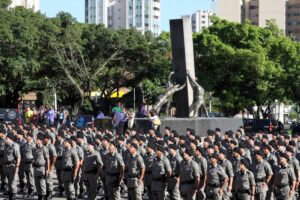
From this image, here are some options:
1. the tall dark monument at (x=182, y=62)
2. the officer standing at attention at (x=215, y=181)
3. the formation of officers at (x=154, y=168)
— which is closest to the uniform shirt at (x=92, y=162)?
the formation of officers at (x=154, y=168)

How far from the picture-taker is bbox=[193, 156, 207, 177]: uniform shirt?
1411 cm

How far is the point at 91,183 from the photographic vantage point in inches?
613

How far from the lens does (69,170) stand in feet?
52.6

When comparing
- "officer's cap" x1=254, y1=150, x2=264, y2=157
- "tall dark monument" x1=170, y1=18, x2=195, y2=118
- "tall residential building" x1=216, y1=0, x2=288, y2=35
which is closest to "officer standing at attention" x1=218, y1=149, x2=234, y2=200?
"officer's cap" x1=254, y1=150, x2=264, y2=157

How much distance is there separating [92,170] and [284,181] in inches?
168

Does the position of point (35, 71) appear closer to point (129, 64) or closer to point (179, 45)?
point (129, 64)

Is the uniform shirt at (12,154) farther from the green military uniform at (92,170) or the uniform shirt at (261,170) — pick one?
the uniform shirt at (261,170)

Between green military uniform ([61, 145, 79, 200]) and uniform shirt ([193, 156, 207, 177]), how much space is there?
3.13 m

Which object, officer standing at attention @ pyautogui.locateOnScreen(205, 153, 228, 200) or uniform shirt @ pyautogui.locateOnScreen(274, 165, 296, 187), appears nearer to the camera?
officer standing at attention @ pyautogui.locateOnScreen(205, 153, 228, 200)

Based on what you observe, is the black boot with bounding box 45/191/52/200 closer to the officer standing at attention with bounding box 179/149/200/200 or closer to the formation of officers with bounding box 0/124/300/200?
the formation of officers with bounding box 0/124/300/200

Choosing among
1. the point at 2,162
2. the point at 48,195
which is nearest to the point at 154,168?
the point at 48,195

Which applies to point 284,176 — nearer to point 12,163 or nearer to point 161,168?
point 161,168

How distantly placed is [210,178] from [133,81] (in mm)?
35633

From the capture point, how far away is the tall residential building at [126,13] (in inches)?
6727
